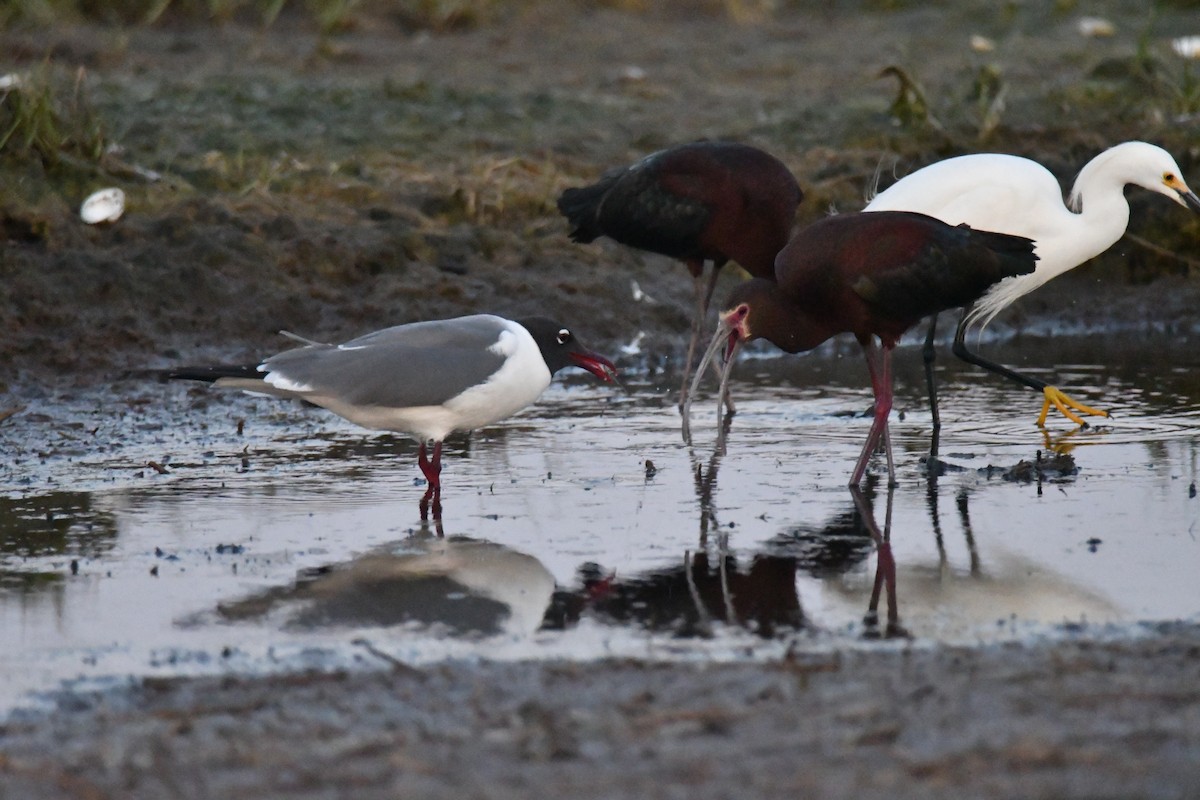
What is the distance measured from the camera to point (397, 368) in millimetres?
6758

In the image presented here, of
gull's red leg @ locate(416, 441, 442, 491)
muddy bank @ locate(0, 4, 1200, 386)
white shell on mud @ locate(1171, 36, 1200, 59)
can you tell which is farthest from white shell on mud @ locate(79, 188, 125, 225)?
white shell on mud @ locate(1171, 36, 1200, 59)

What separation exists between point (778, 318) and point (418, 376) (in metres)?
1.47

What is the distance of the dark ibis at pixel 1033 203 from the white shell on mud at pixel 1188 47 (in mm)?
5745

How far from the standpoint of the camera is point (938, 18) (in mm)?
16250

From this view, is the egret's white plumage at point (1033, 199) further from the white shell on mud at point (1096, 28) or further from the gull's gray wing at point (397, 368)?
the white shell on mud at point (1096, 28)

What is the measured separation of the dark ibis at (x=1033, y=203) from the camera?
777 cm

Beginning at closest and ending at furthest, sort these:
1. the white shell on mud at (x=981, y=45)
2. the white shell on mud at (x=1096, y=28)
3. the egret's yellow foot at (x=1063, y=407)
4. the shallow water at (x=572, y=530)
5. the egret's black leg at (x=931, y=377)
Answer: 1. the shallow water at (x=572, y=530)
2. the egret's black leg at (x=931, y=377)
3. the egret's yellow foot at (x=1063, y=407)
4. the white shell on mud at (x=981, y=45)
5. the white shell on mud at (x=1096, y=28)

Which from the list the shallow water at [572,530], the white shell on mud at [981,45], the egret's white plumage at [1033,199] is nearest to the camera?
the shallow water at [572,530]

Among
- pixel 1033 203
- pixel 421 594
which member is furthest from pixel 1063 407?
pixel 421 594

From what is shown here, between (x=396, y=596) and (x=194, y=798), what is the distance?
1.64 metres

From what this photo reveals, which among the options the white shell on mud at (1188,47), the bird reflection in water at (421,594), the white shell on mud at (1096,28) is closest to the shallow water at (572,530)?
the bird reflection in water at (421,594)

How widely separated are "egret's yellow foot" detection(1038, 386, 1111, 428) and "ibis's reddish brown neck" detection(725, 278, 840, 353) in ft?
4.42

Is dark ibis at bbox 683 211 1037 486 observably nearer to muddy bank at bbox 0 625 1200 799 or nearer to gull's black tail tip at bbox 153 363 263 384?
gull's black tail tip at bbox 153 363 263 384

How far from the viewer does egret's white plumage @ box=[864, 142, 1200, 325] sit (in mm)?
7773
